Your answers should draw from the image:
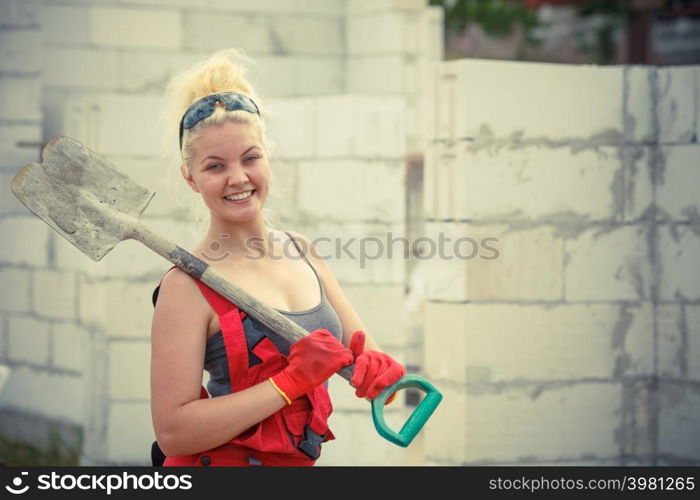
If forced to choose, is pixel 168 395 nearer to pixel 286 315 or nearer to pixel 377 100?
pixel 286 315

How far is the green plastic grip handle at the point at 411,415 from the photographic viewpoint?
2568 mm

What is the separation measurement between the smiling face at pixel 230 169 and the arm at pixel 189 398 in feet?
0.90

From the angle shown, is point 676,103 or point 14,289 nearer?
point 676,103

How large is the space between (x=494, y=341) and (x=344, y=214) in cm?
97

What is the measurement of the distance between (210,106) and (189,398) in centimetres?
65

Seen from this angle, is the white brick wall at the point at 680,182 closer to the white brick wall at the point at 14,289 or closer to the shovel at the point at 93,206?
the shovel at the point at 93,206

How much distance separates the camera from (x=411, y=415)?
2.61m

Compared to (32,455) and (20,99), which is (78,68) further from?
(32,455)

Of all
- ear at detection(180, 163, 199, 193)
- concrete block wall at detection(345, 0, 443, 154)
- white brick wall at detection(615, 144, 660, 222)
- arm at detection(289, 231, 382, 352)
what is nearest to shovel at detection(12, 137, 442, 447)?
ear at detection(180, 163, 199, 193)

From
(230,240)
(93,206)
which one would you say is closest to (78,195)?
(93,206)

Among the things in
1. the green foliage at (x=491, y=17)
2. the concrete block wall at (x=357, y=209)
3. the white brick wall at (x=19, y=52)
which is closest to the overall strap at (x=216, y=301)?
the concrete block wall at (x=357, y=209)
